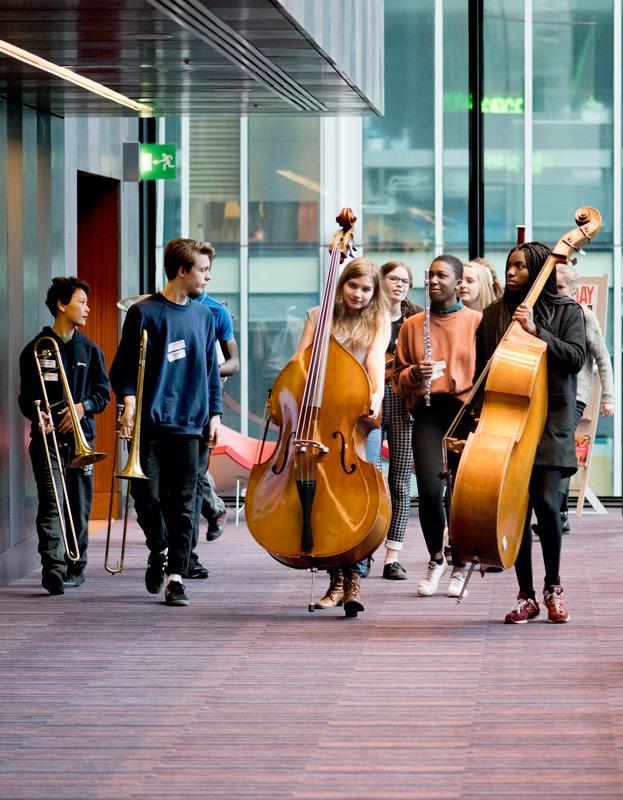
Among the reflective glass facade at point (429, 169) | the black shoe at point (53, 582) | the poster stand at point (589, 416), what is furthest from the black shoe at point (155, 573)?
the reflective glass facade at point (429, 169)

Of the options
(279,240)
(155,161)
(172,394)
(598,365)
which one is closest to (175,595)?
(172,394)

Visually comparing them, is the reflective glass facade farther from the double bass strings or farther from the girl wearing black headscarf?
the double bass strings

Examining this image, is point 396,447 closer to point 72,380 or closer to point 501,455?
point 72,380

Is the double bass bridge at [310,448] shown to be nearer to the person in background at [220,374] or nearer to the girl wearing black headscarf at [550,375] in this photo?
the girl wearing black headscarf at [550,375]

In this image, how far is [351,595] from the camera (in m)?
6.45

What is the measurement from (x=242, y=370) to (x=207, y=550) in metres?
2.55

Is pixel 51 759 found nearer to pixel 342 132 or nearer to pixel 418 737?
pixel 418 737

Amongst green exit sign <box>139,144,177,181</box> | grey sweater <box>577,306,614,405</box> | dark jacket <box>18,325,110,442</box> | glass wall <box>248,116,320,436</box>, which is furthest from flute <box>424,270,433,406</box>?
glass wall <box>248,116,320,436</box>

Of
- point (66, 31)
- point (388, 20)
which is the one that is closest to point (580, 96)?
point (388, 20)

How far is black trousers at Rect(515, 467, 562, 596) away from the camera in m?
6.12

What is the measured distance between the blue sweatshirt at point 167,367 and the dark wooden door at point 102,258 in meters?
3.33

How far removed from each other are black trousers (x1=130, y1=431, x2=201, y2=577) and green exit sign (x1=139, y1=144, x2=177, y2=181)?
364cm

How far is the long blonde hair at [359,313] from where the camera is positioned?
21.3ft

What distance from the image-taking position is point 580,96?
425 inches
